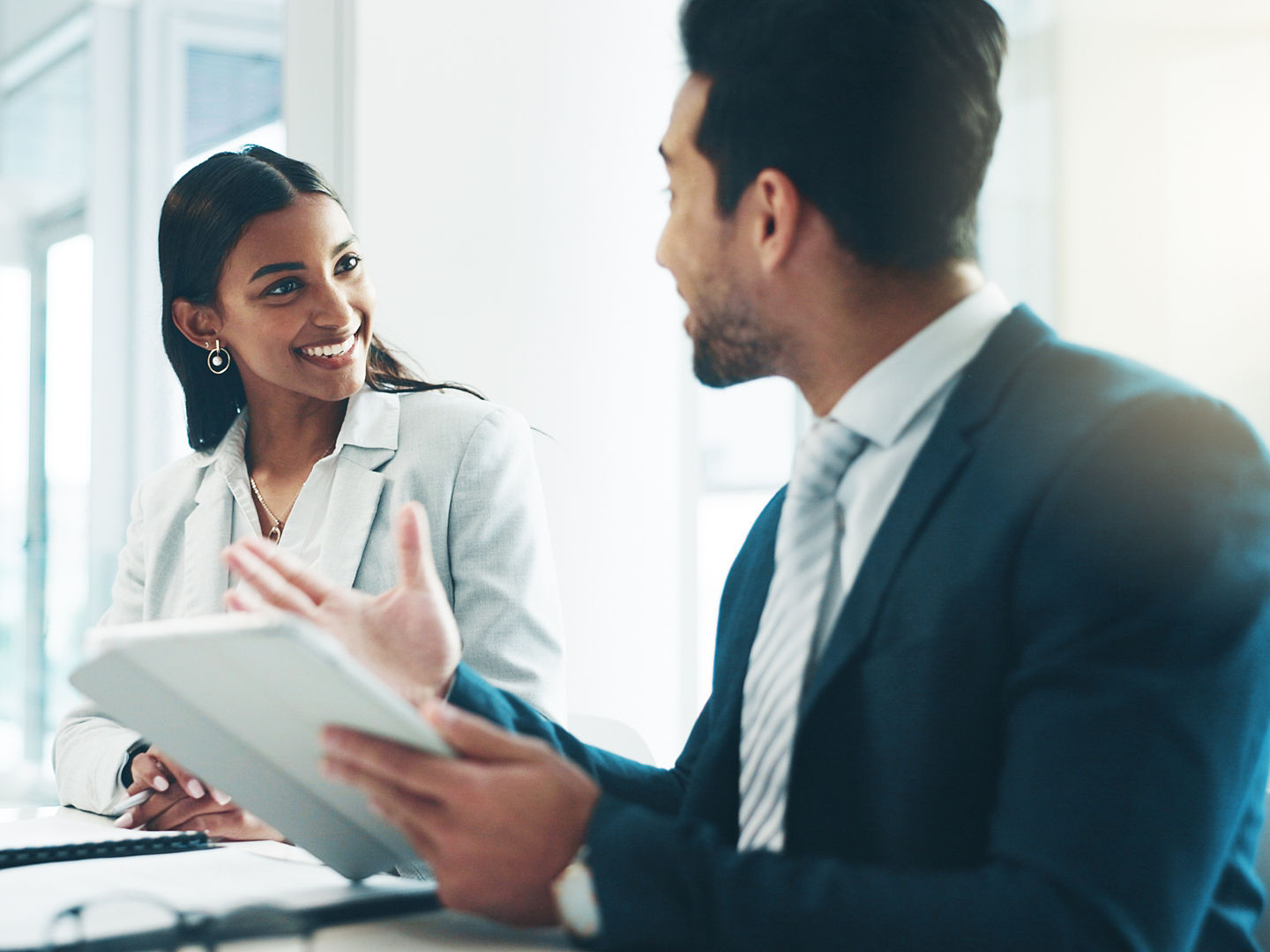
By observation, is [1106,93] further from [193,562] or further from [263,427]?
[193,562]

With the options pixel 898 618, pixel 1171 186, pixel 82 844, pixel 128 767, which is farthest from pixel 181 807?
pixel 1171 186

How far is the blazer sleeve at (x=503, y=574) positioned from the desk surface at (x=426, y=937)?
86 centimetres

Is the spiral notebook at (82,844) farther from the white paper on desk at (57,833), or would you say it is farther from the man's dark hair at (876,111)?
the man's dark hair at (876,111)

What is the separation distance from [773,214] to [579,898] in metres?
0.55

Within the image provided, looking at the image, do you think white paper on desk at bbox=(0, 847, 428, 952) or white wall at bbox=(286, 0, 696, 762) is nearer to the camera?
white paper on desk at bbox=(0, 847, 428, 952)

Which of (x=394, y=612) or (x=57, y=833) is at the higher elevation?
(x=394, y=612)

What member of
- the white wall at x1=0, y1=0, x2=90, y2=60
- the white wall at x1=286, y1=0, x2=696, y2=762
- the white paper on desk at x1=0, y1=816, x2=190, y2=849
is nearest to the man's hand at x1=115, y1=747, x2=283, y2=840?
the white paper on desk at x1=0, y1=816, x2=190, y2=849

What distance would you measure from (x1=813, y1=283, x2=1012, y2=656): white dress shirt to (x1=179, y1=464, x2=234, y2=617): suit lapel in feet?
3.76

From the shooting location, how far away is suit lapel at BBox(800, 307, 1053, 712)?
0.90 m

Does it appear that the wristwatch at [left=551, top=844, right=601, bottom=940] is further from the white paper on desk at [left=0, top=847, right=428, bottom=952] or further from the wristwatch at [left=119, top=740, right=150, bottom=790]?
the wristwatch at [left=119, top=740, right=150, bottom=790]

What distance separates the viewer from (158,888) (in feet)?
3.26

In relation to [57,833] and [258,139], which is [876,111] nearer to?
[57,833]

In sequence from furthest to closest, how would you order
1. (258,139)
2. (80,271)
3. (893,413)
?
(80,271), (258,139), (893,413)

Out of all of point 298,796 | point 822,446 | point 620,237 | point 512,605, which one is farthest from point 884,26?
point 620,237
